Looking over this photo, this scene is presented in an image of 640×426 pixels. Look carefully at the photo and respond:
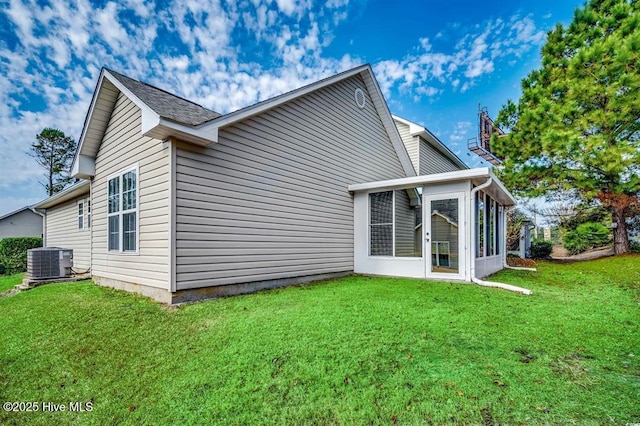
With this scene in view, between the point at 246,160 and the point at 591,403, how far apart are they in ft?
18.5

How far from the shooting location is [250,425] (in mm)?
2059

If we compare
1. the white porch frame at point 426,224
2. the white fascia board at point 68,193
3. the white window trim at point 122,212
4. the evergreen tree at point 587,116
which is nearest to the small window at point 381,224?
the white porch frame at point 426,224

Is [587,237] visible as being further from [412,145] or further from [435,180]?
[435,180]

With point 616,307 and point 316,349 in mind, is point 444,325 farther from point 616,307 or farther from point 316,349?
point 616,307

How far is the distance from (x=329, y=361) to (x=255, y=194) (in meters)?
3.98

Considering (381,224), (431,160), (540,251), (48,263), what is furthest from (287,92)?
(540,251)

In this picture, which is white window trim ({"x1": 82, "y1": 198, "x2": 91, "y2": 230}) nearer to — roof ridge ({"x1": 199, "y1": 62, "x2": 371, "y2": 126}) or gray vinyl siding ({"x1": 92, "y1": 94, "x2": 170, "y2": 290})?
gray vinyl siding ({"x1": 92, "y1": 94, "x2": 170, "y2": 290})

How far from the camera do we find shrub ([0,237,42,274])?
1391 cm

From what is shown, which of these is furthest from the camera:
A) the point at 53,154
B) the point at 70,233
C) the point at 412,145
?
the point at 53,154

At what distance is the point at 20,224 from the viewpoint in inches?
866

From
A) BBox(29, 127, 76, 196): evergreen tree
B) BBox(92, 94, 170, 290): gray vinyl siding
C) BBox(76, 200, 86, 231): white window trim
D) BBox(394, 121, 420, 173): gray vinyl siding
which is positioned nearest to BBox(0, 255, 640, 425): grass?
BBox(92, 94, 170, 290): gray vinyl siding

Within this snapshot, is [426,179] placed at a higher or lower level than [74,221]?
higher

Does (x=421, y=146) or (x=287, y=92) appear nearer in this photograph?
(x=287, y=92)

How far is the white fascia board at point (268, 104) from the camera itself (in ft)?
16.7
